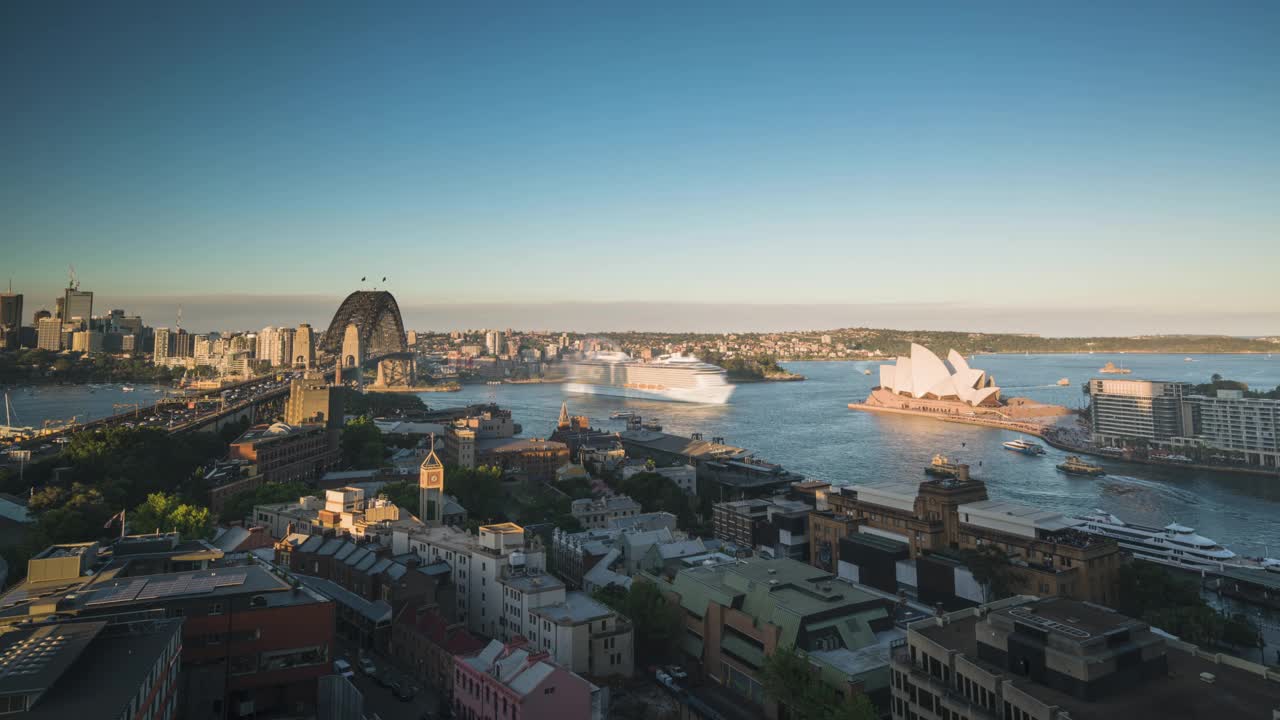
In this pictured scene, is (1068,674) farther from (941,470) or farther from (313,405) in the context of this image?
(313,405)

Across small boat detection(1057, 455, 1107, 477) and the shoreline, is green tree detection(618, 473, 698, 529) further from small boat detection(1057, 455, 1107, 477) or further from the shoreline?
the shoreline

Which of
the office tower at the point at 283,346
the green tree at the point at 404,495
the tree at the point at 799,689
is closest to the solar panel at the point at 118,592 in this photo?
the tree at the point at 799,689

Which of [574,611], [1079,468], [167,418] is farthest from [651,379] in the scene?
[574,611]

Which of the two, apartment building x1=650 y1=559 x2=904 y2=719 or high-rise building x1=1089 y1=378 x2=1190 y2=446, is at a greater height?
high-rise building x1=1089 y1=378 x2=1190 y2=446

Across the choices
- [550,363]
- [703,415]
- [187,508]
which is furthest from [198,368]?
[187,508]

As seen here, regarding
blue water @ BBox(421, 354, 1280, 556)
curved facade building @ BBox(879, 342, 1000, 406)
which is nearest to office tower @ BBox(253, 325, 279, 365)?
blue water @ BBox(421, 354, 1280, 556)

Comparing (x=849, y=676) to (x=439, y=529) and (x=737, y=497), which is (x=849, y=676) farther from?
(x=737, y=497)

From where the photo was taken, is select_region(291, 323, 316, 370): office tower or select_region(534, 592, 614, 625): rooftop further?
select_region(291, 323, 316, 370): office tower
